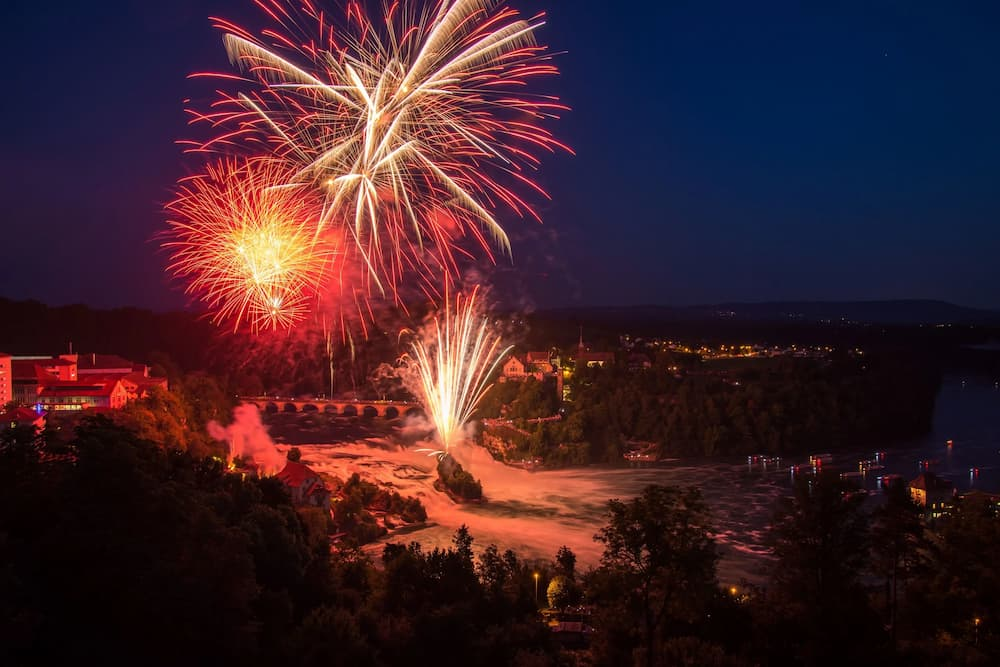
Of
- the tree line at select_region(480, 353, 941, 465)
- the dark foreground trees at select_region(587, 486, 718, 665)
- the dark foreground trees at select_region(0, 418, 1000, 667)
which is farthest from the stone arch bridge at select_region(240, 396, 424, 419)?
the dark foreground trees at select_region(587, 486, 718, 665)

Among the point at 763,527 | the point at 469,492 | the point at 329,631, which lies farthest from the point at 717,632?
the point at 469,492

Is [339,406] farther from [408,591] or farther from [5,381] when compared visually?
[408,591]

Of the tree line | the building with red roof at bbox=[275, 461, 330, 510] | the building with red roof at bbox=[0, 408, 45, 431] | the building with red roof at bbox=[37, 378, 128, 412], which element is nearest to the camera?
the building with red roof at bbox=[0, 408, 45, 431]

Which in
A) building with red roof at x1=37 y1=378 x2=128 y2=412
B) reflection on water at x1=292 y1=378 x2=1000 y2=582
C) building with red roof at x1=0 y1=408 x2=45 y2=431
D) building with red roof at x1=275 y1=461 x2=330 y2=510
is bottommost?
reflection on water at x1=292 y1=378 x2=1000 y2=582

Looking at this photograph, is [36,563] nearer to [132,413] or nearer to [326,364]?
[132,413]

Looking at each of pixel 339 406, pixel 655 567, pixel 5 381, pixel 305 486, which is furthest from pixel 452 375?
pixel 655 567

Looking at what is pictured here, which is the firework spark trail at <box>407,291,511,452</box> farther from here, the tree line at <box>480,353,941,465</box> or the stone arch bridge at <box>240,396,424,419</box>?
the stone arch bridge at <box>240,396,424,419</box>

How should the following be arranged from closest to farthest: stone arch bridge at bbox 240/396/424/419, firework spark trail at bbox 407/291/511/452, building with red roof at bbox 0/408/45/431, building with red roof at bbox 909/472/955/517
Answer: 1. building with red roof at bbox 0/408/45/431
2. building with red roof at bbox 909/472/955/517
3. firework spark trail at bbox 407/291/511/452
4. stone arch bridge at bbox 240/396/424/419
